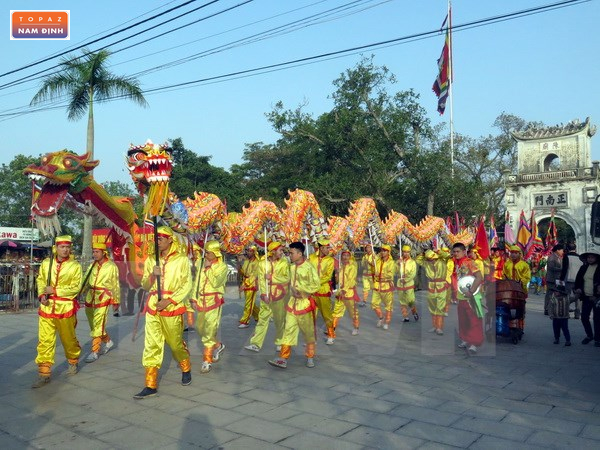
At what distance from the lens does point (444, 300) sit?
9.29 meters

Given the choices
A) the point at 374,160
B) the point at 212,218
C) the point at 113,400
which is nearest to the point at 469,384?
the point at 113,400

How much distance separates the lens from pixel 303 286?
6758 millimetres

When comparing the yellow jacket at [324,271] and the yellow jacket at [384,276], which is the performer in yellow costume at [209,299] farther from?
the yellow jacket at [384,276]

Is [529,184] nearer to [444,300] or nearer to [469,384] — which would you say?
A: [444,300]

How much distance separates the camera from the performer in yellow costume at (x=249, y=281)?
9.66m

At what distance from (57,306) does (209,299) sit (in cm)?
170

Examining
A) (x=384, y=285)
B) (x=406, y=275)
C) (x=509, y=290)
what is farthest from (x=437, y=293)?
(x=406, y=275)

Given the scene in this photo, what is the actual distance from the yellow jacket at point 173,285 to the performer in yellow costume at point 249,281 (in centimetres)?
399

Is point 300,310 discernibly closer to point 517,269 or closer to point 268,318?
point 268,318

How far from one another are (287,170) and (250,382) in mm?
21039

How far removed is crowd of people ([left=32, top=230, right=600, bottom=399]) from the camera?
5.53m

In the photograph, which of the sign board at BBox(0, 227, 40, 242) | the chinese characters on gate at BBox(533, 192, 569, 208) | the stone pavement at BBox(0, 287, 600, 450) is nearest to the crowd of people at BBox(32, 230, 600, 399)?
the stone pavement at BBox(0, 287, 600, 450)

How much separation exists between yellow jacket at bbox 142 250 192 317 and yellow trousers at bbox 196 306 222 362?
105 cm

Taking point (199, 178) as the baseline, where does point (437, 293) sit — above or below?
below
